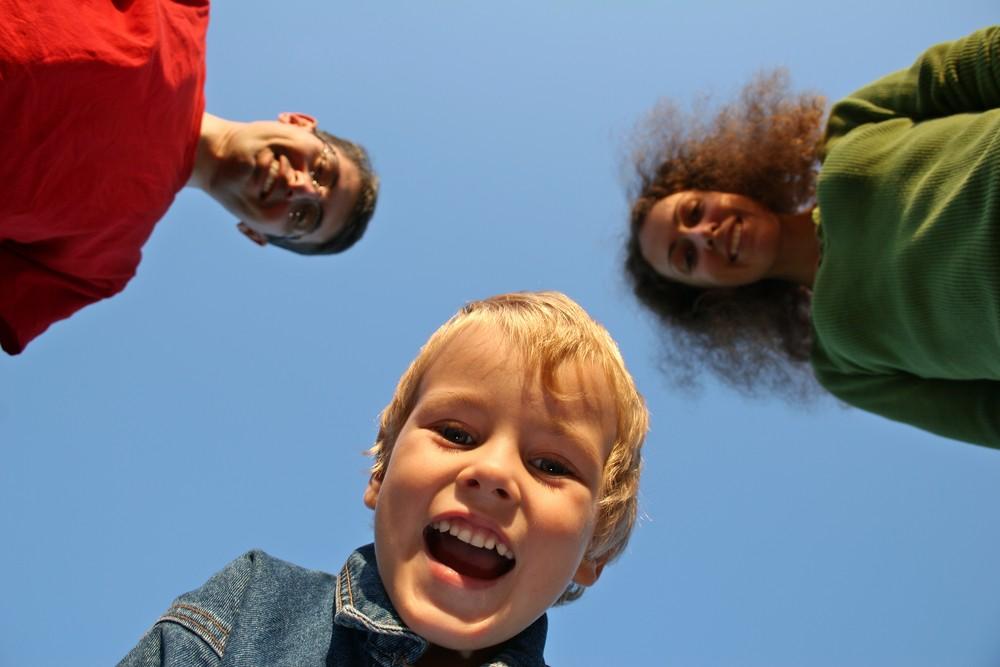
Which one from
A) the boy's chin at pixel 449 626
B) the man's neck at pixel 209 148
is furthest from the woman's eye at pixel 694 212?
the boy's chin at pixel 449 626

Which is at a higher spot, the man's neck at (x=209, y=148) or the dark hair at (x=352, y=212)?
the man's neck at (x=209, y=148)

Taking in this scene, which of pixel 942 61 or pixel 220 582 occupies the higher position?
pixel 942 61

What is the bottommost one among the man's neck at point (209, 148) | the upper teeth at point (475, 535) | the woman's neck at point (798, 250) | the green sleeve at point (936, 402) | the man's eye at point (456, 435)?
the green sleeve at point (936, 402)

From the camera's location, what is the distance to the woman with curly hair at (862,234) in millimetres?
1543

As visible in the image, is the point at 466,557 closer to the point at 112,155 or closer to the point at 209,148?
the point at 112,155

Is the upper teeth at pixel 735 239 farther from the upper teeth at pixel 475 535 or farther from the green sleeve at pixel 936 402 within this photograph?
the upper teeth at pixel 475 535

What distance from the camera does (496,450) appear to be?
3.74 ft

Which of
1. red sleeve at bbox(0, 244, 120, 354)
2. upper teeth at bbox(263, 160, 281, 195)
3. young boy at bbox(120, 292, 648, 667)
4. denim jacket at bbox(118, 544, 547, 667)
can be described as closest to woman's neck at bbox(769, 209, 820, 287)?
young boy at bbox(120, 292, 648, 667)

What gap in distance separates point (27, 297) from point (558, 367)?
5.40 ft

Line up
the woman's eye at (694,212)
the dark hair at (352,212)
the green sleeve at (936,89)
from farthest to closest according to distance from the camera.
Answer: the dark hair at (352,212) < the woman's eye at (694,212) < the green sleeve at (936,89)

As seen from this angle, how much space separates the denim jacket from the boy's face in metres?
0.04

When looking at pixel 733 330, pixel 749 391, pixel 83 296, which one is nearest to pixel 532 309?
pixel 83 296

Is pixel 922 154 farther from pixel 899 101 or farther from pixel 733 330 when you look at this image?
pixel 733 330

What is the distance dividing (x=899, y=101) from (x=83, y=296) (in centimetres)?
223
